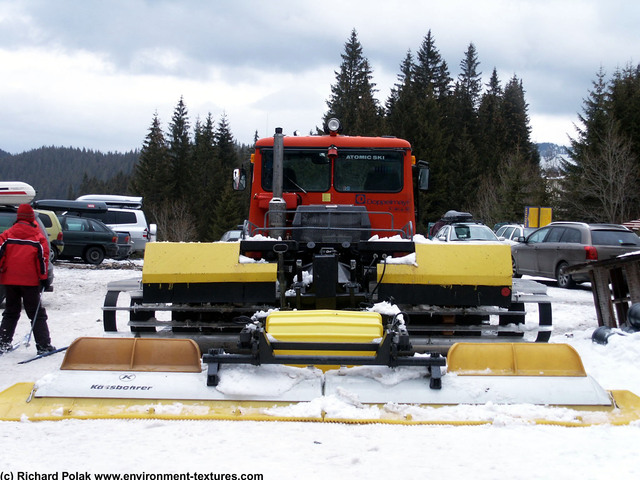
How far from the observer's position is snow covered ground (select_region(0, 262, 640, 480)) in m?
3.40

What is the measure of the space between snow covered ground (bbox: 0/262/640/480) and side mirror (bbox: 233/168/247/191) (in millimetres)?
4646

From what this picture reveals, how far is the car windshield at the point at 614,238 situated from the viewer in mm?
13766

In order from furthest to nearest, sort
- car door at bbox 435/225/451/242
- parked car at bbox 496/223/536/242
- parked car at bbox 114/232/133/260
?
parked car at bbox 496/223/536/242, parked car at bbox 114/232/133/260, car door at bbox 435/225/451/242

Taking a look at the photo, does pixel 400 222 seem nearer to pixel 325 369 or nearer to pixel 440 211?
pixel 325 369

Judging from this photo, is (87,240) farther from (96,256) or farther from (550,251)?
(550,251)

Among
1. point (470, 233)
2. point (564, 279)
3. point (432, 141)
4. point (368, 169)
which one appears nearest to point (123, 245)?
point (470, 233)

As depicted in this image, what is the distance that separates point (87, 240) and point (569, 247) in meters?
15.3

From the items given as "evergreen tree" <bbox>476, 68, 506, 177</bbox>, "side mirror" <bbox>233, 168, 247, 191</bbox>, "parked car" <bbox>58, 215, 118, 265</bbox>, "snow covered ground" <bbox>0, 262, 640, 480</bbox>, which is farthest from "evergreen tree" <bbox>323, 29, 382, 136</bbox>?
"snow covered ground" <bbox>0, 262, 640, 480</bbox>

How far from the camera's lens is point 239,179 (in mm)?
8336

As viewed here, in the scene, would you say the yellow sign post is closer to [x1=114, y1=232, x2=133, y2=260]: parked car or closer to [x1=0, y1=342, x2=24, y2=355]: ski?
[x1=114, y1=232, x2=133, y2=260]: parked car

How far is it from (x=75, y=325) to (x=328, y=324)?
647 centimetres

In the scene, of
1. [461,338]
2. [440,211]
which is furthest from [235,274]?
[440,211]

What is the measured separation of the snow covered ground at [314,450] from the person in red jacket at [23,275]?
3569 mm

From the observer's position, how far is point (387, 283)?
19.3 feet
